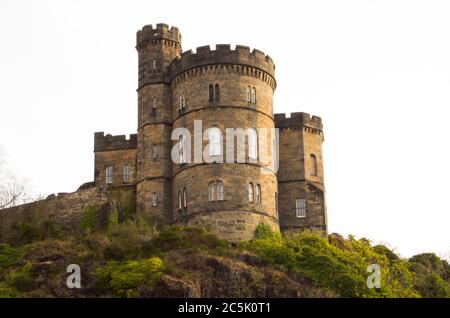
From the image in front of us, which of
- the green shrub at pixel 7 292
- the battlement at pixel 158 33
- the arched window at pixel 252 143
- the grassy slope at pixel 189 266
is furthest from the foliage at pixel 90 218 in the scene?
the green shrub at pixel 7 292

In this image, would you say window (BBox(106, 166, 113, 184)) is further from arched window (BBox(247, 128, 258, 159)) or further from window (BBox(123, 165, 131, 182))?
arched window (BBox(247, 128, 258, 159))

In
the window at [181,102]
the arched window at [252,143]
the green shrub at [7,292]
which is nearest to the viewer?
the green shrub at [7,292]

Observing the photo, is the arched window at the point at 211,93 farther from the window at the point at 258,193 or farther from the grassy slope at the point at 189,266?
the grassy slope at the point at 189,266

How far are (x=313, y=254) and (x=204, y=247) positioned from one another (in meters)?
5.82

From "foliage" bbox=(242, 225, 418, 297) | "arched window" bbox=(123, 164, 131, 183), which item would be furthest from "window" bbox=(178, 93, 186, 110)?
"foliage" bbox=(242, 225, 418, 297)

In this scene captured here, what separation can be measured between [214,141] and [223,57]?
531 cm

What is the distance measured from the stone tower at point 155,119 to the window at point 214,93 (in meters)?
4.07

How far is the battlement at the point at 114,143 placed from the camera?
69125 mm

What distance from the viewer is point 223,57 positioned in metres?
63.4

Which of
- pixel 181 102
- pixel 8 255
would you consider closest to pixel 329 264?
pixel 181 102
